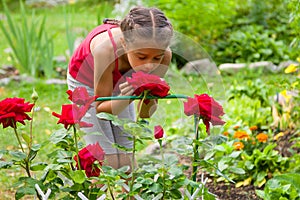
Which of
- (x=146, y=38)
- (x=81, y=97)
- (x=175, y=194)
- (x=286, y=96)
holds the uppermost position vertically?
(x=146, y=38)

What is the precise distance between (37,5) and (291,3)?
9.94m

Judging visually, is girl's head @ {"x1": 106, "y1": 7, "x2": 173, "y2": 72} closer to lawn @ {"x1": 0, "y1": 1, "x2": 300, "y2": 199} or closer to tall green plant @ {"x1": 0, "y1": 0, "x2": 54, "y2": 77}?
lawn @ {"x1": 0, "y1": 1, "x2": 300, "y2": 199}

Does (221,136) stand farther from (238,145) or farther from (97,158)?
(238,145)

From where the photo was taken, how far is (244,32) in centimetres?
738

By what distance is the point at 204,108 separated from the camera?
2.04m

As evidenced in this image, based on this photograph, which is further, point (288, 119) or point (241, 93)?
point (241, 93)

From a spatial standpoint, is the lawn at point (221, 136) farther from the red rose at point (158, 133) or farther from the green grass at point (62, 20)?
the green grass at point (62, 20)

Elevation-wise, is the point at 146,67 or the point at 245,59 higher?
the point at 146,67

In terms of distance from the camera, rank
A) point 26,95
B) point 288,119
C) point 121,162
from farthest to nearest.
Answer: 1. point 26,95
2. point 288,119
3. point 121,162

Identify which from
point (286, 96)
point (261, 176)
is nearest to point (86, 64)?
point (261, 176)

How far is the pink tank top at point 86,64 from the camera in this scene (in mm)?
2457

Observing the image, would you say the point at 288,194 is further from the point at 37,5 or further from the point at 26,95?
the point at 37,5

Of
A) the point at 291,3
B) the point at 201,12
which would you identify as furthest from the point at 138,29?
the point at 201,12

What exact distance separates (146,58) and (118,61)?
352 mm
